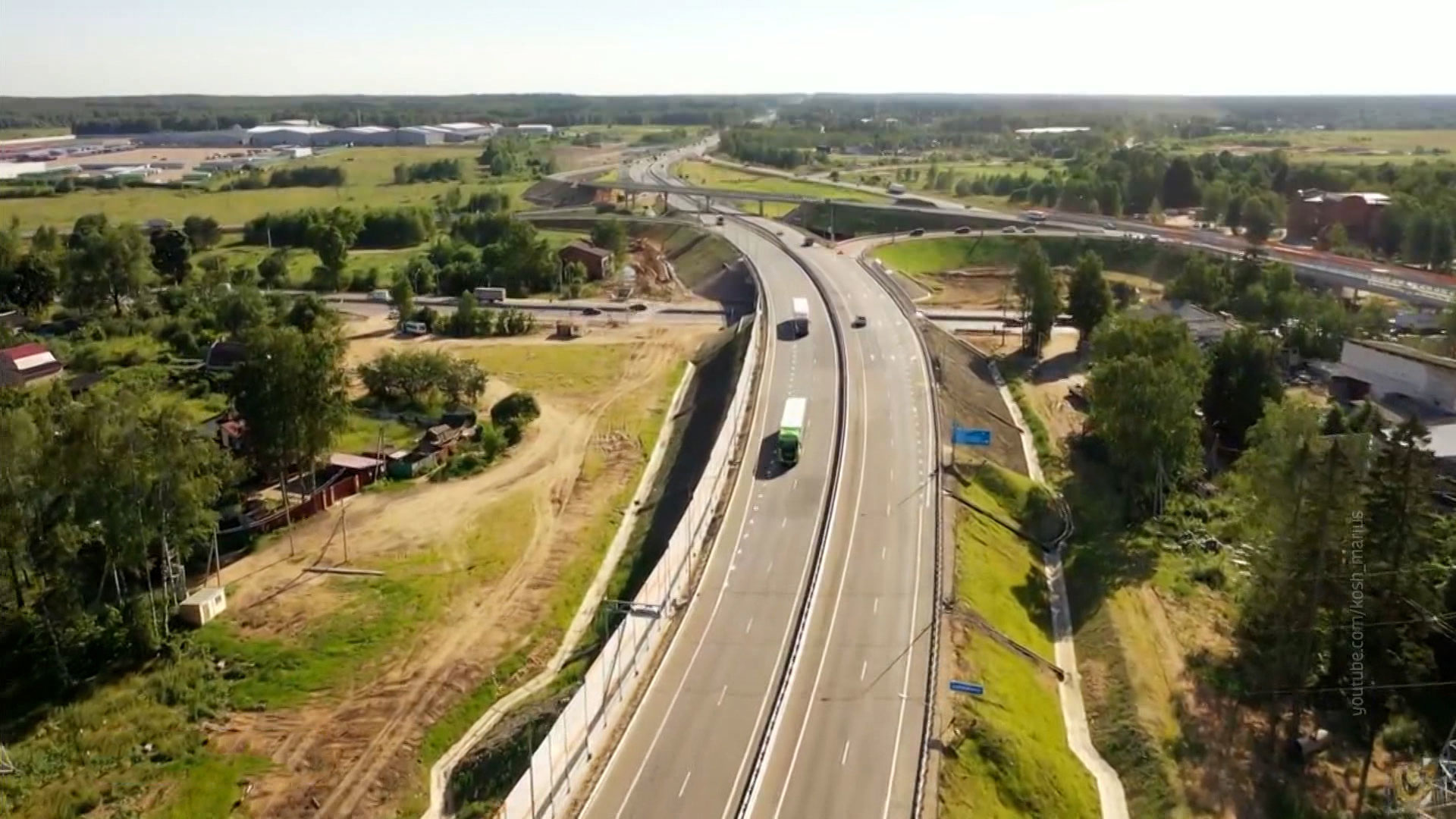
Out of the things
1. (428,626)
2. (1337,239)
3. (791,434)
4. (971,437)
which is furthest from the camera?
(1337,239)

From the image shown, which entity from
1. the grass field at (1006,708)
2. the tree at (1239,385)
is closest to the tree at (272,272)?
the grass field at (1006,708)

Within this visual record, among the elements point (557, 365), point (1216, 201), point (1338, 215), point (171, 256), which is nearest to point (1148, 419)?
point (557, 365)

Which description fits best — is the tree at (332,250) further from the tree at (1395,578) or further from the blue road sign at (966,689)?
the tree at (1395,578)

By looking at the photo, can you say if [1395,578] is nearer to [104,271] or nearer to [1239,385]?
[1239,385]

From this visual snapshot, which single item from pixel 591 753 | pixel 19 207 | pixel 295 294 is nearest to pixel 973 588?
pixel 591 753

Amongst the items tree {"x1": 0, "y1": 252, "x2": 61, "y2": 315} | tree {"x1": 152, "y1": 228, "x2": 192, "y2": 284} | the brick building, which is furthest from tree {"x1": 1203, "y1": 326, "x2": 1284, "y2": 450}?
tree {"x1": 0, "y1": 252, "x2": 61, "y2": 315}

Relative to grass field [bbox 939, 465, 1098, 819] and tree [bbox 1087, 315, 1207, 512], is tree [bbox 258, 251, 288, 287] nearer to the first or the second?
grass field [bbox 939, 465, 1098, 819]
